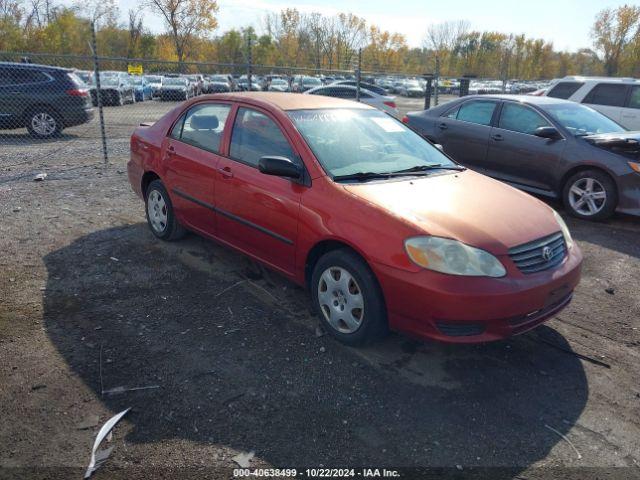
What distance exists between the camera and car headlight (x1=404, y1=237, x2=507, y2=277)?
304 cm

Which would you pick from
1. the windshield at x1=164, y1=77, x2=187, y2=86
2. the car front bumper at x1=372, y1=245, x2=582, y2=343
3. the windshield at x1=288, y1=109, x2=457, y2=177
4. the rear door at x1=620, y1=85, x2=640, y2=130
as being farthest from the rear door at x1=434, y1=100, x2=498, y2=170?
the windshield at x1=164, y1=77, x2=187, y2=86

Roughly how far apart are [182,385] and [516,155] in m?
6.05

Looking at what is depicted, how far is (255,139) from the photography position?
4.22 m

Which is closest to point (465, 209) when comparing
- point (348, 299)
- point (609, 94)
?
point (348, 299)

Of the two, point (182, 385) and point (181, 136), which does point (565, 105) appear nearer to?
point (181, 136)

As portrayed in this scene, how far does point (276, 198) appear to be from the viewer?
3.85 meters

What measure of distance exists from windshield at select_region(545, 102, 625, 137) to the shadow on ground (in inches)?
169

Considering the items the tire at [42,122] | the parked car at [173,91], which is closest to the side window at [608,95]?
the tire at [42,122]

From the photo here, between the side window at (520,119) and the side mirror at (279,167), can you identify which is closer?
the side mirror at (279,167)

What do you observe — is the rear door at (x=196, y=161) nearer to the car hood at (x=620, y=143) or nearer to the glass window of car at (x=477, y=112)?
the glass window of car at (x=477, y=112)

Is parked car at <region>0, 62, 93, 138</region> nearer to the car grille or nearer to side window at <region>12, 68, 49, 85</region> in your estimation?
side window at <region>12, 68, 49, 85</region>

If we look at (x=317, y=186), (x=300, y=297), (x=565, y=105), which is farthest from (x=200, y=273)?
(x=565, y=105)

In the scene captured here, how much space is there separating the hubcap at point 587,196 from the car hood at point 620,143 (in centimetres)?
45

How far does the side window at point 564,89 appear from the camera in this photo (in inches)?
418
